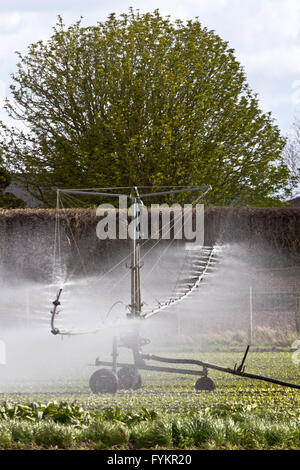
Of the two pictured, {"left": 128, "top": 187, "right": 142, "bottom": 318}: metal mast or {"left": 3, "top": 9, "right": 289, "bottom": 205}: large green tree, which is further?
{"left": 3, "top": 9, "right": 289, "bottom": 205}: large green tree

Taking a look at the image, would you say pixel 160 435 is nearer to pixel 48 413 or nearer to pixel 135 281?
pixel 48 413

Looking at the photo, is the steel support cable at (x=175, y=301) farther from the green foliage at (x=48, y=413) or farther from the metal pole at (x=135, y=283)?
the green foliage at (x=48, y=413)

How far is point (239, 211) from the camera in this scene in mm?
17938

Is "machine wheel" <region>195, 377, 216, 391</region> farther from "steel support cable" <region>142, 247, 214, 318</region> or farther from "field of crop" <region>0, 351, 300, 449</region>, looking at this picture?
"steel support cable" <region>142, 247, 214, 318</region>

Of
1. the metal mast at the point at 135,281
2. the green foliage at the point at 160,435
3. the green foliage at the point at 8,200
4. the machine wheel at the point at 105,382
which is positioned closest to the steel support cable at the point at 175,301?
the metal mast at the point at 135,281

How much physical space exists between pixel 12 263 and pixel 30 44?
37.1ft

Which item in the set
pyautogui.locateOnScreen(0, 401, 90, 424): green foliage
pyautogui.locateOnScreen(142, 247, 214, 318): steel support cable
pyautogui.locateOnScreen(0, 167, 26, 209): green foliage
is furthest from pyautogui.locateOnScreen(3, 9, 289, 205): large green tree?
pyautogui.locateOnScreen(0, 401, 90, 424): green foliage

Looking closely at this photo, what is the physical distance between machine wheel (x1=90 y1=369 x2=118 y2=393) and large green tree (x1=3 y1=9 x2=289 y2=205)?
13.3m

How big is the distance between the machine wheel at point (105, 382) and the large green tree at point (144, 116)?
13.3 m

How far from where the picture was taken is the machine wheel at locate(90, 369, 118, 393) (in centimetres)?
878

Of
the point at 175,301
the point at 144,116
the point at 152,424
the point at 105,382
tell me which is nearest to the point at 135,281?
the point at 175,301

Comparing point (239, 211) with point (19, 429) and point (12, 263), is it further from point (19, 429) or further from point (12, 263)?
point (19, 429)

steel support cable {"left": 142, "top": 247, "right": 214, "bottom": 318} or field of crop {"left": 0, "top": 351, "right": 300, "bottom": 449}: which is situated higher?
steel support cable {"left": 142, "top": 247, "right": 214, "bottom": 318}

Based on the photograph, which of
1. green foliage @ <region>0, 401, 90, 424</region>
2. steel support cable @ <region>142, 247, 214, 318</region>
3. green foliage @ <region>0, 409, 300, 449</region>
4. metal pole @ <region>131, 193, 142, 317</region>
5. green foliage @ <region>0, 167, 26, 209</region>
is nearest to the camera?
green foliage @ <region>0, 409, 300, 449</region>
